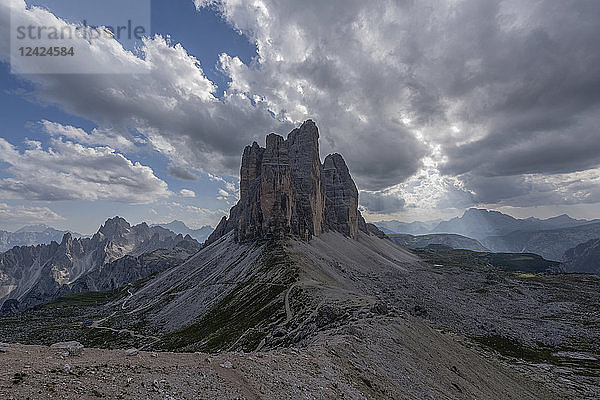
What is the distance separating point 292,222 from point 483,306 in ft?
302

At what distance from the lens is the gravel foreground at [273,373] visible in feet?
48.4

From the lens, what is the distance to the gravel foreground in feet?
48.4

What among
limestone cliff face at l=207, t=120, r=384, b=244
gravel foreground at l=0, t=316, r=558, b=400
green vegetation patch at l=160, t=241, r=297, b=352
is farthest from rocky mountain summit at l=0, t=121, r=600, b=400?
limestone cliff face at l=207, t=120, r=384, b=244

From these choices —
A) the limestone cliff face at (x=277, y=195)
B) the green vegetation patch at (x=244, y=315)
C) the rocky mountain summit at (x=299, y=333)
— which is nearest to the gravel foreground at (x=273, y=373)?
the rocky mountain summit at (x=299, y=333)

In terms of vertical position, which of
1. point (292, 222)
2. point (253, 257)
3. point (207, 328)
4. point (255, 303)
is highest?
point (292, 222)

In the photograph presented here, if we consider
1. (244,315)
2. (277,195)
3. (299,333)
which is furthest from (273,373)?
(277,195)

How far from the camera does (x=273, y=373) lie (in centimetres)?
2095

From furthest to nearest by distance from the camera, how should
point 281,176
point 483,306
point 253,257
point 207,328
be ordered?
point 281,176 → point 253,257 → point 483,306 → point 207,328

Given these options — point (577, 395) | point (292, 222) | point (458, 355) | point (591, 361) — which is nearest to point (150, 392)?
point (458, 355)

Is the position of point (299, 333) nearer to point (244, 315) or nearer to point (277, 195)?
point (244, 315)

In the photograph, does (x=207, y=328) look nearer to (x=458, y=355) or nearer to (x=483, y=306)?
(x=458, y=355)

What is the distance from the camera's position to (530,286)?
160 metres

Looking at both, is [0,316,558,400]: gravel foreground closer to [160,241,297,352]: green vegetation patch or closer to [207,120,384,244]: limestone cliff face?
[160,241,297,352]: green vegetation patch

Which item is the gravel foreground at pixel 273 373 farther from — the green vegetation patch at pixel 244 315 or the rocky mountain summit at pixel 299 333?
the green vegetation patch at pixel 244 315
